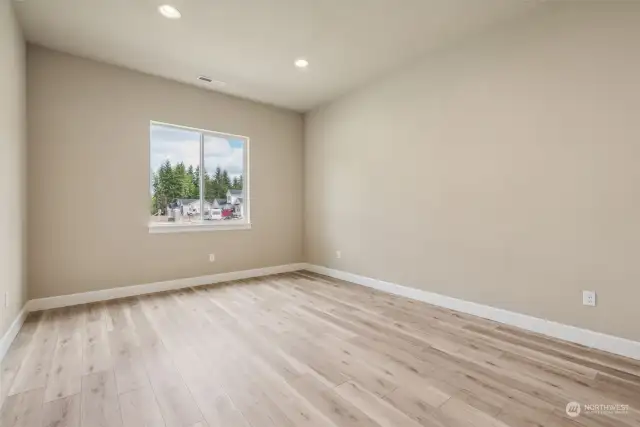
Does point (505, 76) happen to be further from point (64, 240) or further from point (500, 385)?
point (64, 240)

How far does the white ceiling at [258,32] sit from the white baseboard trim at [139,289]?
2.67 metres

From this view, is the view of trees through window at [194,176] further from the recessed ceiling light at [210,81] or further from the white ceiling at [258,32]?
the white ceiling at [258,32]

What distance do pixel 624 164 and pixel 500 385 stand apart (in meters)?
1.86

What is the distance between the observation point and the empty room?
1.84 metres

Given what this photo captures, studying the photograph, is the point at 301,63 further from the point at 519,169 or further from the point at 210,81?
the point at 519,169

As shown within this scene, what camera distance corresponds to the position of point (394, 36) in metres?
3.11

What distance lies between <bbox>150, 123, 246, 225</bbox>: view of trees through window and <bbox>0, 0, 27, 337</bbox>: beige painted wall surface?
1264mm

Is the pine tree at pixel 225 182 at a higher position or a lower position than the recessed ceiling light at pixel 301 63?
lower

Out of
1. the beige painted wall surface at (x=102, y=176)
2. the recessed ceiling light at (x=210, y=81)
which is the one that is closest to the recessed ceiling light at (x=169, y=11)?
the recessed ceiling light at (x=210, y=81)

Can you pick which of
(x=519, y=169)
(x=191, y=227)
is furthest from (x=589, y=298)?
(x=191, y=227)

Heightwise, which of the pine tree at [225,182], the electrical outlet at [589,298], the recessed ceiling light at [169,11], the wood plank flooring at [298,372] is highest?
the recessed ceiling light at [169,11]

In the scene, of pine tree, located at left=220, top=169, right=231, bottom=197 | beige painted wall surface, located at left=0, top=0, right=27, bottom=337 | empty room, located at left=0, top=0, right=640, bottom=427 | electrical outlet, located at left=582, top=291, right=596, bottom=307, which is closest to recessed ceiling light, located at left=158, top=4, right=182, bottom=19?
empty room, located at left=0, top=0, right=640, bottom=427

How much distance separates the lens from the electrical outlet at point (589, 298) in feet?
7.98

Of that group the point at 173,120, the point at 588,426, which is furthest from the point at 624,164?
the point at 173,120
